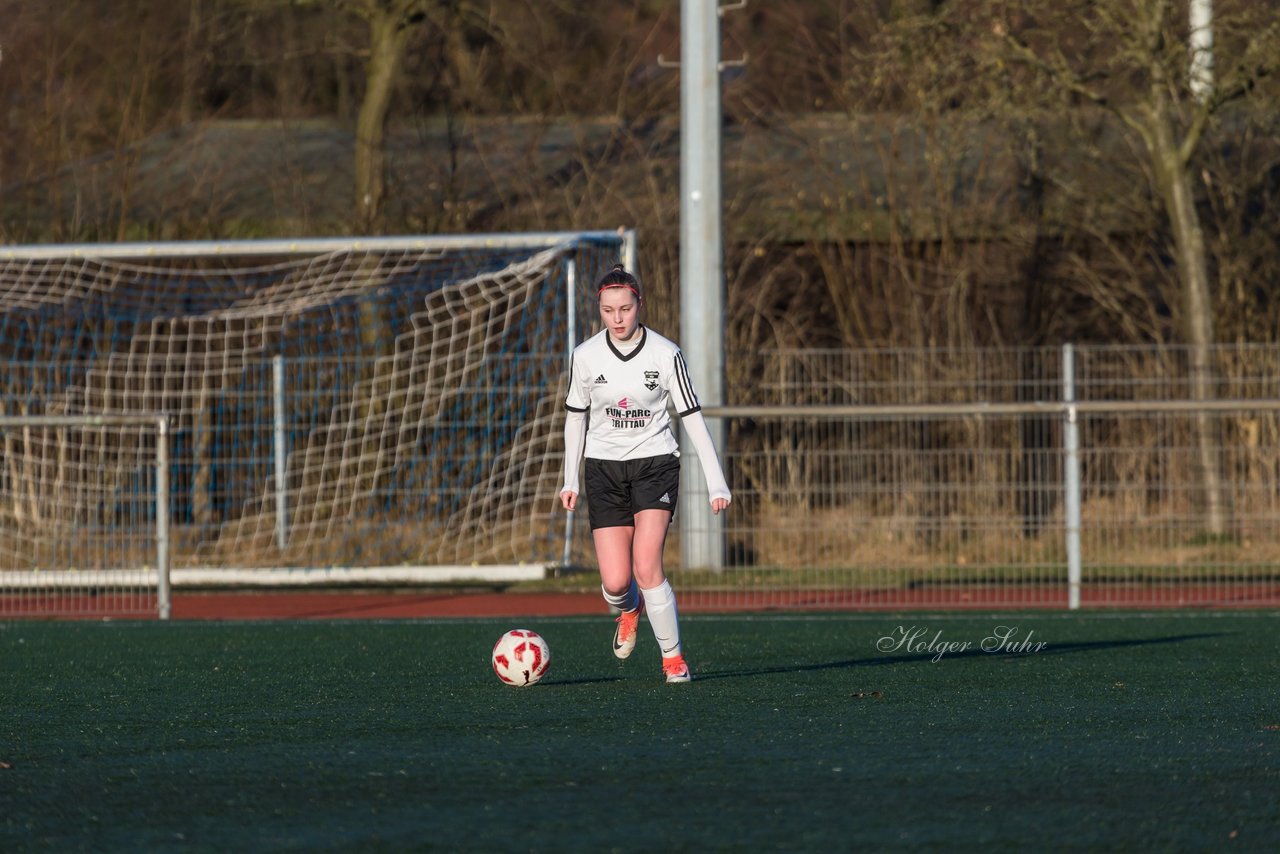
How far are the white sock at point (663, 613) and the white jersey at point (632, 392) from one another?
0.55m

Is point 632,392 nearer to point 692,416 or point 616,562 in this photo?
point 692,416

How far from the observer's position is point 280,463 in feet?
50.7

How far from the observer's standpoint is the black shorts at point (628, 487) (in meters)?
7.35

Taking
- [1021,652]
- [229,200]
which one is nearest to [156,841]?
[1021,652]

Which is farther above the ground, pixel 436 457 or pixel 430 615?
pixel 436 457

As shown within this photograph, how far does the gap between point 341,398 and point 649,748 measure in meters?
11.0

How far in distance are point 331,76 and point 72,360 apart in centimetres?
1017

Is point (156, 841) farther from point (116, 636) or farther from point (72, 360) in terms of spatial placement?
point (72, 360)

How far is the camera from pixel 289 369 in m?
16.7

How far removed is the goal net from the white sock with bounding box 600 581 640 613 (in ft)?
21.0

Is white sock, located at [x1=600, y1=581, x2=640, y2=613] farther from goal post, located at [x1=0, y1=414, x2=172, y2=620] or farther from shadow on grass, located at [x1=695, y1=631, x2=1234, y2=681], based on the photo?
goal post, located at [x1=0, y1=414, x2=172, y2=620]

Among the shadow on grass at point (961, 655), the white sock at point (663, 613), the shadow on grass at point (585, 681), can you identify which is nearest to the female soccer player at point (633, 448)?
Answer: the white sock at point (663, 613)

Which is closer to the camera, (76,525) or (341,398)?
(76,525)

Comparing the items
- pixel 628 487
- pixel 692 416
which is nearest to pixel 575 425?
pixel 628 487
